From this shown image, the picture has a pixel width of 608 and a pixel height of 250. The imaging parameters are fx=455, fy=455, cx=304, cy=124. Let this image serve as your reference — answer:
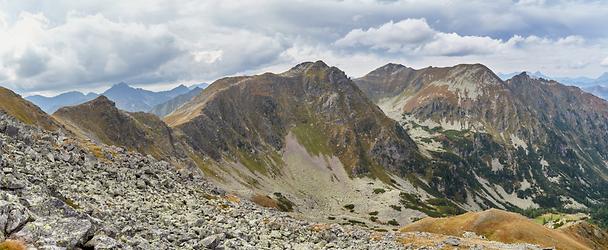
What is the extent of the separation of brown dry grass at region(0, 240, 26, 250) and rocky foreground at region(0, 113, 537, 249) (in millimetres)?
508

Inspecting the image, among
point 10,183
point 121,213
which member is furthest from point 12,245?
point 121,213

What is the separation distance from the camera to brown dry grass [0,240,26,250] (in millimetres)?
19062

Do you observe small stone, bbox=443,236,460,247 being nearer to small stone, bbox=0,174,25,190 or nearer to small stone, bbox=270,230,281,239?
small stone, bbox=270,230,281,239

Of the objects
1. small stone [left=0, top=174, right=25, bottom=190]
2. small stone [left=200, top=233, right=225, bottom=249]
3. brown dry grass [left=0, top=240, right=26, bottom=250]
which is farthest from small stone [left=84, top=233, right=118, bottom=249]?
small stone [left=0, top=174, right=25, bottom=190]

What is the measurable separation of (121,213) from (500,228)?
362 feet

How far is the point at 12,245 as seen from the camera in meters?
19.4

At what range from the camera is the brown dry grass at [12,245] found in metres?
19.1

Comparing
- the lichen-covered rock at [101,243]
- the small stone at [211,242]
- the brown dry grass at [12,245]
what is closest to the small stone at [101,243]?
the lichen-covered rock at [101,243]

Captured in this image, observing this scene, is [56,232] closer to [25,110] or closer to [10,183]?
[10,183]

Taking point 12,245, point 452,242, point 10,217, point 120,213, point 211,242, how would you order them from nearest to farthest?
point 12,245, point 10,217, point 211,242, point 120,213, point 452,242

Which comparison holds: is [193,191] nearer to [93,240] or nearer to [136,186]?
[136,186]

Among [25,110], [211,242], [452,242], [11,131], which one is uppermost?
[25,110]

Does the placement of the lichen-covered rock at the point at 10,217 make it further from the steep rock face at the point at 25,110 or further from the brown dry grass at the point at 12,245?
the steep rock face at the point at 25,110

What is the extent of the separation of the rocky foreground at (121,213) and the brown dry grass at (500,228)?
2233 inches
